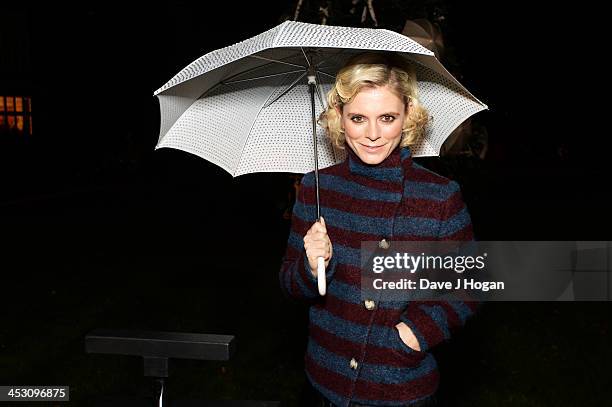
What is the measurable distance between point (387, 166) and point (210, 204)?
610 inches

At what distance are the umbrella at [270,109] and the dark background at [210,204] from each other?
235cm

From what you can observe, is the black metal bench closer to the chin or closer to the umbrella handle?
the umbrella handle

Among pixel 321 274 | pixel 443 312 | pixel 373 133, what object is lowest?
pixel 443 312

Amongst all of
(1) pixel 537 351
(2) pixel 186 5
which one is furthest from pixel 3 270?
(2) pixel 186 5

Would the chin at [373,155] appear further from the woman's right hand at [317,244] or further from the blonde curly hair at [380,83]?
the woman's right hand at [317,244]

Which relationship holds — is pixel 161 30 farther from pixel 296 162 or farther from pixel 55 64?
pixel 296 162

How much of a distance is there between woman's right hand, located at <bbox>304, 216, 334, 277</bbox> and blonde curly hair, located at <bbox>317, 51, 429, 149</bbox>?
406 millimetres

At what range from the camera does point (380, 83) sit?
2230mm

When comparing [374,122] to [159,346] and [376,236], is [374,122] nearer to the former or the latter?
[376,236]

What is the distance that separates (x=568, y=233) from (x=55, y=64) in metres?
18.8

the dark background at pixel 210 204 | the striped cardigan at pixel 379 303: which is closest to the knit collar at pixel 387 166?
the striped cardigan at pixel 379 303

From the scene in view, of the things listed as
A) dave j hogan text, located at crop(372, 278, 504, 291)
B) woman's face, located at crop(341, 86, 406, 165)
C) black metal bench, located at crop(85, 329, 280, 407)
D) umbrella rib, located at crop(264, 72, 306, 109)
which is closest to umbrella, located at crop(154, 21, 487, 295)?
umbrella rib, located at crop(264, 72, 306, 109)

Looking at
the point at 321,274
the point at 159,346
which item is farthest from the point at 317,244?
the point at 159,346

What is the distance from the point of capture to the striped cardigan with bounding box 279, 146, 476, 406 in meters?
2.22
